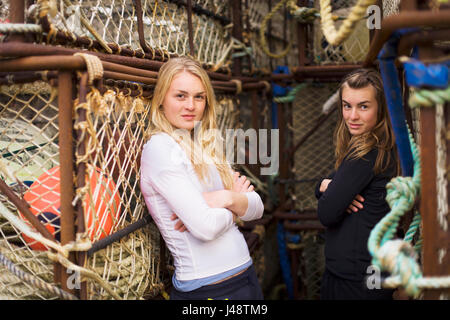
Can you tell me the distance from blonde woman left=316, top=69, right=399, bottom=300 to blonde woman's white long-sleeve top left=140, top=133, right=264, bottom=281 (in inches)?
14.2

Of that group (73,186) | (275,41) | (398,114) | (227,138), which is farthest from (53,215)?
(275,41)

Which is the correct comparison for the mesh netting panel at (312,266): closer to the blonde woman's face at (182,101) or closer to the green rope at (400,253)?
the blonde woman's face at (182,101)

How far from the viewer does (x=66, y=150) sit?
1.16 m

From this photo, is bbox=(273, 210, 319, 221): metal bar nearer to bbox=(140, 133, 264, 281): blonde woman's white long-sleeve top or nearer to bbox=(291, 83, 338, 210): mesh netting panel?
bbox=(291, 83, 338, 210): mesh netting panel

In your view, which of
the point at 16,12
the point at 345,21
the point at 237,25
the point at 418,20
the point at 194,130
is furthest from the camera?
the point at 237,25

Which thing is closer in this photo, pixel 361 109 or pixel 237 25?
pixel 361 109

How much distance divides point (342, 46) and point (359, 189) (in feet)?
4.43

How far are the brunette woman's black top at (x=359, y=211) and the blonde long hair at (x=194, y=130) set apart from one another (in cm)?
41

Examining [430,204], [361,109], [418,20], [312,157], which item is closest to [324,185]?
[361,109]

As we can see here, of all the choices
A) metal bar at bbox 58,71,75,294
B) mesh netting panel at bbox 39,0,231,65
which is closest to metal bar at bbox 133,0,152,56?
mesh netting panel at bbox 39,0,231,65

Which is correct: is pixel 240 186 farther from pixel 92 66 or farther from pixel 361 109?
pixel 92 66
